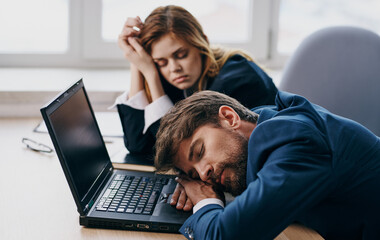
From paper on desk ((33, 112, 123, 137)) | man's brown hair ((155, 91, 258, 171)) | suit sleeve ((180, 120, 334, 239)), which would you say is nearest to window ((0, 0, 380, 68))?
paper on desk ((33, 112, 123, 137))

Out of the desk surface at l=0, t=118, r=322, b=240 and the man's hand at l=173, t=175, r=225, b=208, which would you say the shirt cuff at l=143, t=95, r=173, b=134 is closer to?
the desk surface at l=0, t=118, r=322, b=240

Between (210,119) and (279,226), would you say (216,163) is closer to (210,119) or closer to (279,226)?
(210,119)

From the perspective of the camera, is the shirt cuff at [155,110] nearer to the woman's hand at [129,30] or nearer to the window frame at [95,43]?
the woman's hand at [129,30]

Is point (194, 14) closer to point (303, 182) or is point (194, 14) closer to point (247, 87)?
point (247, 87)

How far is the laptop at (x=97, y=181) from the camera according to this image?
99 centimetres

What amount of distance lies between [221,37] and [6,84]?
43.2 inches

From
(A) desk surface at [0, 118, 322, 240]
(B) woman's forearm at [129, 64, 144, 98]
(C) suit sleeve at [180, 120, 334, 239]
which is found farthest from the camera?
(B) woman's forearm at [129, 64, 144, 98]

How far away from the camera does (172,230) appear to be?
0.98 meters

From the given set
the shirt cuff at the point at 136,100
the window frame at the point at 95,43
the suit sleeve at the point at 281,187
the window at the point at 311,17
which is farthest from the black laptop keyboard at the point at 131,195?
the window at the point at 311,17

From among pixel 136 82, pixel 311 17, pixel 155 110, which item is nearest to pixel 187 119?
pixel 155 110

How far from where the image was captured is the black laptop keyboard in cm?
104

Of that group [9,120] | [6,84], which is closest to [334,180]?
[9,120]

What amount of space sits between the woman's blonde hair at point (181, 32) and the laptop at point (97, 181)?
1.43 ft

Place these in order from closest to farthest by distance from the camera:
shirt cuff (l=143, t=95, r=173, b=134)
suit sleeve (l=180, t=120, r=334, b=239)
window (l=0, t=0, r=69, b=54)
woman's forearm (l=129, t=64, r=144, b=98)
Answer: suit sleeve (l=180, t=120, r=334, b=239) < shirt cuff (l=143, t=95, r=173, b=134) < woman's forearm (l=129, t=64, r=144, b=98) < window (l=0, t=0, r=69, b=54)
